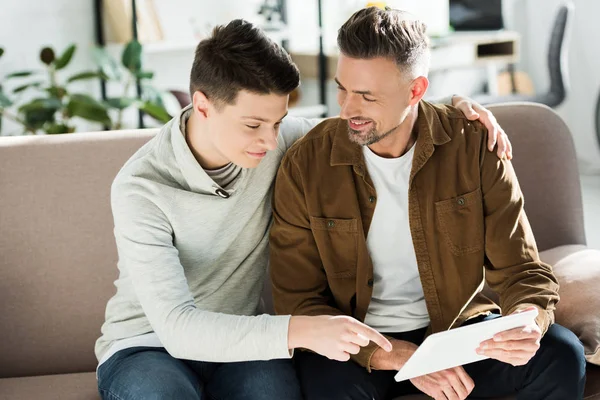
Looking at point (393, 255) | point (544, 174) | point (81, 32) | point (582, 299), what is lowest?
point (582, 299)

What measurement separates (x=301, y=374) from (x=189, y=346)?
0.29m

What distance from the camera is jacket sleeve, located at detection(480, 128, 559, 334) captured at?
70.3 inches

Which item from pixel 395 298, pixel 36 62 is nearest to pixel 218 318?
pixel 395 298

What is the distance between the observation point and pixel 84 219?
2.04 metres

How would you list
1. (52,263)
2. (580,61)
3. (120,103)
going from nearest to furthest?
1. (52,263)
2. (120,103)
3. (580,61)

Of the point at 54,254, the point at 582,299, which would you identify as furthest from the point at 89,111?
the point at 582,299

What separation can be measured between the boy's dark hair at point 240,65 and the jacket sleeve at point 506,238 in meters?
0.50

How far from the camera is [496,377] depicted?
176 centimetres

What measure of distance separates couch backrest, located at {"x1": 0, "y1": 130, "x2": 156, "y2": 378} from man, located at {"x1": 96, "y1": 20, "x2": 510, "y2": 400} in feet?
0.73

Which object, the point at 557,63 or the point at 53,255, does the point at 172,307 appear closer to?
the point at 53,255

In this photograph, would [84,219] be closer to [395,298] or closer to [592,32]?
[395,298]

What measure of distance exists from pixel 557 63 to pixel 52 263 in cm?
342

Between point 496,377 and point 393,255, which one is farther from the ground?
point 393,255

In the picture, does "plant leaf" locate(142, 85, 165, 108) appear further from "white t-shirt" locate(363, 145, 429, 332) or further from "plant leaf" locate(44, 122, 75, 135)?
"white t-shirt" locate(363, 145, 429, 332)
